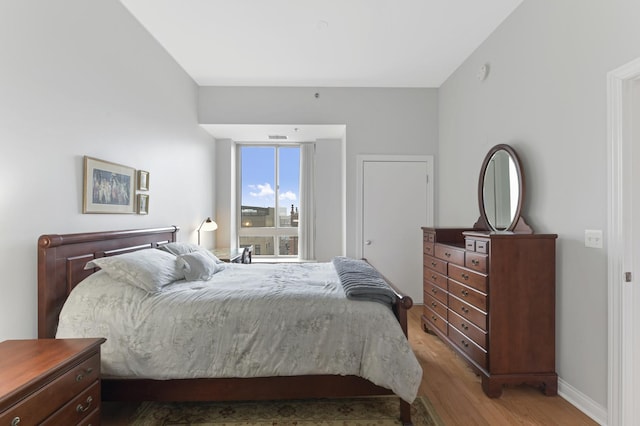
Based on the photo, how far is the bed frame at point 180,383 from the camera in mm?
1873

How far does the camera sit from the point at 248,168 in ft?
17.5

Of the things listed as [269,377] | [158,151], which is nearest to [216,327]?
[269,377]

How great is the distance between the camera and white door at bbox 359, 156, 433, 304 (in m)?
4.28

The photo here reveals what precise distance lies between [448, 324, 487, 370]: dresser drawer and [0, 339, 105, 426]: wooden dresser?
7.79 ft

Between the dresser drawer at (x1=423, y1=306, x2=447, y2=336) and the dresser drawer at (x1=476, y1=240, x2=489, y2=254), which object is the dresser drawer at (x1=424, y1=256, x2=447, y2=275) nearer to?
the dresser drawer at (x1=423, y1=306, x2=447, y2=336)

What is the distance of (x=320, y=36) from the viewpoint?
120 inches

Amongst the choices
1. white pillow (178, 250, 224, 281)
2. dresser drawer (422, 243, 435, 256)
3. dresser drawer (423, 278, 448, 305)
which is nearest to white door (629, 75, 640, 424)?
dresser drawer (423, 278, 448, 305)

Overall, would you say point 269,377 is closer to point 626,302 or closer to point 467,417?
point 467,417

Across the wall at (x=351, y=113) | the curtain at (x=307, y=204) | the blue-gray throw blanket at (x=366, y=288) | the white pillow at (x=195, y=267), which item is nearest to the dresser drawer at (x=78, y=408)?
the white pillow at (x=195, y=267)

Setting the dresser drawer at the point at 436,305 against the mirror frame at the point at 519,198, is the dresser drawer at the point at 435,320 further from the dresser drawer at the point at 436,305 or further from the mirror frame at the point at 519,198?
the mirror frame at the point at 519,198

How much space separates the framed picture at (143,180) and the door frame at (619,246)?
11.3ft

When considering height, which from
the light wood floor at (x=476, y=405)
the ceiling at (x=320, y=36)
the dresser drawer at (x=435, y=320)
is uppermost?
the ceiling at (x=320, y=36)

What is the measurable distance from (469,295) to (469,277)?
14 centimetres

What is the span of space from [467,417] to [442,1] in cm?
302
